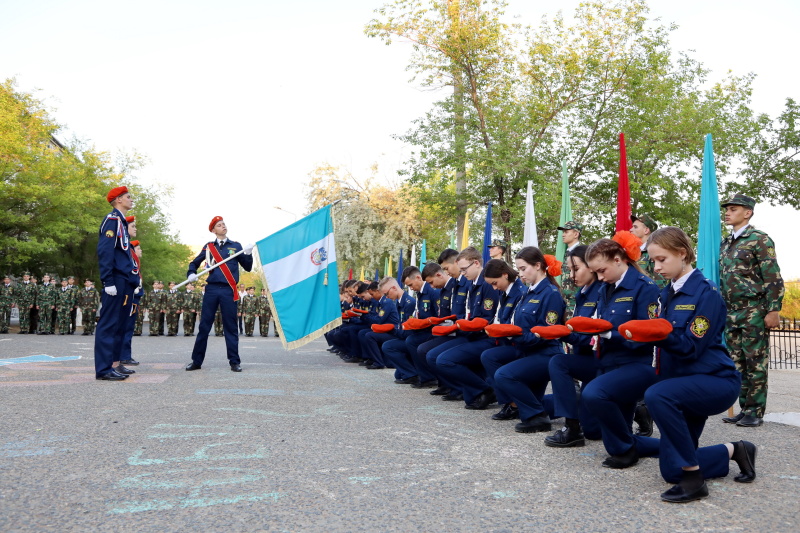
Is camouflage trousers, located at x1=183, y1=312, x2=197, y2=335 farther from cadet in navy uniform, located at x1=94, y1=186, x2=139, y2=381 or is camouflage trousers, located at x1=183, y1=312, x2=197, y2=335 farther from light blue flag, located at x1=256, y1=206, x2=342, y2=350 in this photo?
cadet in navy uniform, located at x1=94, y1=186, x2=139, y2=381

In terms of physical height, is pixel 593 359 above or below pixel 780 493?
above

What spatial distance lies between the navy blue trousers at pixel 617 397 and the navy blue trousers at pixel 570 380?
0.63m

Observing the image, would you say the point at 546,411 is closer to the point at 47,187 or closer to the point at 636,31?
the point at 636,31

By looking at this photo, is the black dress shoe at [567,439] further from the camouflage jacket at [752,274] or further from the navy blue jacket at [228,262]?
the navy blue jacket at [228,262]

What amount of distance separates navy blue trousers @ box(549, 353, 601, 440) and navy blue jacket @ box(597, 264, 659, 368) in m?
0.45

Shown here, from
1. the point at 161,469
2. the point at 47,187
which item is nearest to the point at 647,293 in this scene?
the point at 161,469

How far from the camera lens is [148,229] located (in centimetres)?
3694

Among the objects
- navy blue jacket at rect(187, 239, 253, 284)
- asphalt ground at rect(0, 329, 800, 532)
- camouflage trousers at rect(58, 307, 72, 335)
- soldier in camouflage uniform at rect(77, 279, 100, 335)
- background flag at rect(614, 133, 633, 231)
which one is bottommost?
asphalt ground at rect(0, 329, 800, 532)

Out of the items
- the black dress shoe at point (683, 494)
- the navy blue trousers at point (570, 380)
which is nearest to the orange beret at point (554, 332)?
the navy blue trousers at point (570, 380)

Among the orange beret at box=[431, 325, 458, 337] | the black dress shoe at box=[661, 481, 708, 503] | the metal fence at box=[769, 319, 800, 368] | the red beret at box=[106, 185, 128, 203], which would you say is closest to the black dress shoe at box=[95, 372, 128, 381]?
the red beret at box=[106, 185, 128, 203]

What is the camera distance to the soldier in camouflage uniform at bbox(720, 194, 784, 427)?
5.81 meters

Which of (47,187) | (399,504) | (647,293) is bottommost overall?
(399,504)

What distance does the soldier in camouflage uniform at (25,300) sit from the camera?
20.6 m

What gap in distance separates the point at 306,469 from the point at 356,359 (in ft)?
28.4
